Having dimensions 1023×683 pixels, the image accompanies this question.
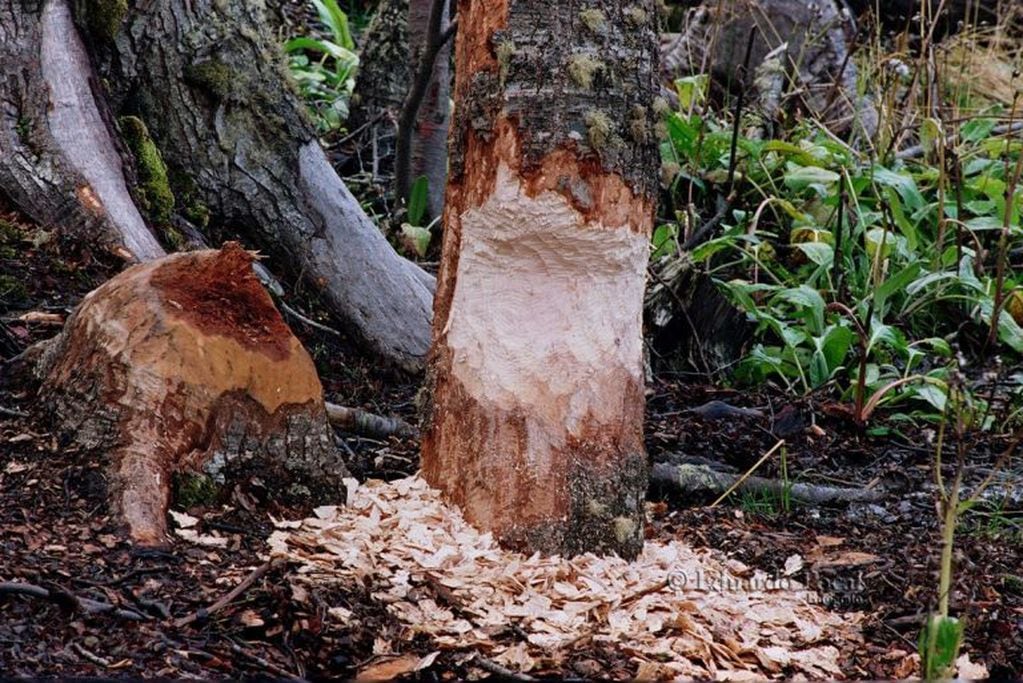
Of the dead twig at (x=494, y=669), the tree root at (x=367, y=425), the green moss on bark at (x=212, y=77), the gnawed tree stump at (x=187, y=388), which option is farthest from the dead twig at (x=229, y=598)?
the green moss on bark at (x=212, y=77)

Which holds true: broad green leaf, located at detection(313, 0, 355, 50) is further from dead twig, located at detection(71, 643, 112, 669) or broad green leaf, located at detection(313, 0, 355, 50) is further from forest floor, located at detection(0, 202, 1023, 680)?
dead twig, located at detection(71, 643, 112, 669)

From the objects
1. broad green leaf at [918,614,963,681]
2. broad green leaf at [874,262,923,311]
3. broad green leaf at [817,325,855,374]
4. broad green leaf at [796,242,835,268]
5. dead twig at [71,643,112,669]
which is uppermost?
broad green leaf at [796,242,835,268]

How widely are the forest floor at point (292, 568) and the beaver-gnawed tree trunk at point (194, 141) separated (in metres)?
0.25

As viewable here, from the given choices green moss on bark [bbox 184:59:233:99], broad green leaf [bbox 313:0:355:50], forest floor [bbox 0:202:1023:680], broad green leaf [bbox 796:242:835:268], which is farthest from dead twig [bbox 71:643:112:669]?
broad green leaf [bbox 313:0:355:50]

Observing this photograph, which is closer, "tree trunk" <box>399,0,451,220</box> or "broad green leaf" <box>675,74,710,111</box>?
"tree trunk" <box>399,0,451,220</box>

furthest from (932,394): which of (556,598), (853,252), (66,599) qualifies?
(66,599)

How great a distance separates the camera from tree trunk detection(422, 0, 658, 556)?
9.44 ft

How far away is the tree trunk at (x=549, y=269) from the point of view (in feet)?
9.44

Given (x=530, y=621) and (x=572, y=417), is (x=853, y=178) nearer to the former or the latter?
(x=572, y=417)

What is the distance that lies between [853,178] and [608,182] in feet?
10.6

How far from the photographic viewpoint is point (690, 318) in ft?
17.4

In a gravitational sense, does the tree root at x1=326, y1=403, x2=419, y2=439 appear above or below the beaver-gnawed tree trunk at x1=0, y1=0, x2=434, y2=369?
below

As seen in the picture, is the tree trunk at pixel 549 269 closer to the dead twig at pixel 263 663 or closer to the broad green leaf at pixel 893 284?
the dead twig at pixel 263 663

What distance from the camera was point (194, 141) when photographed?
467 centimetres
